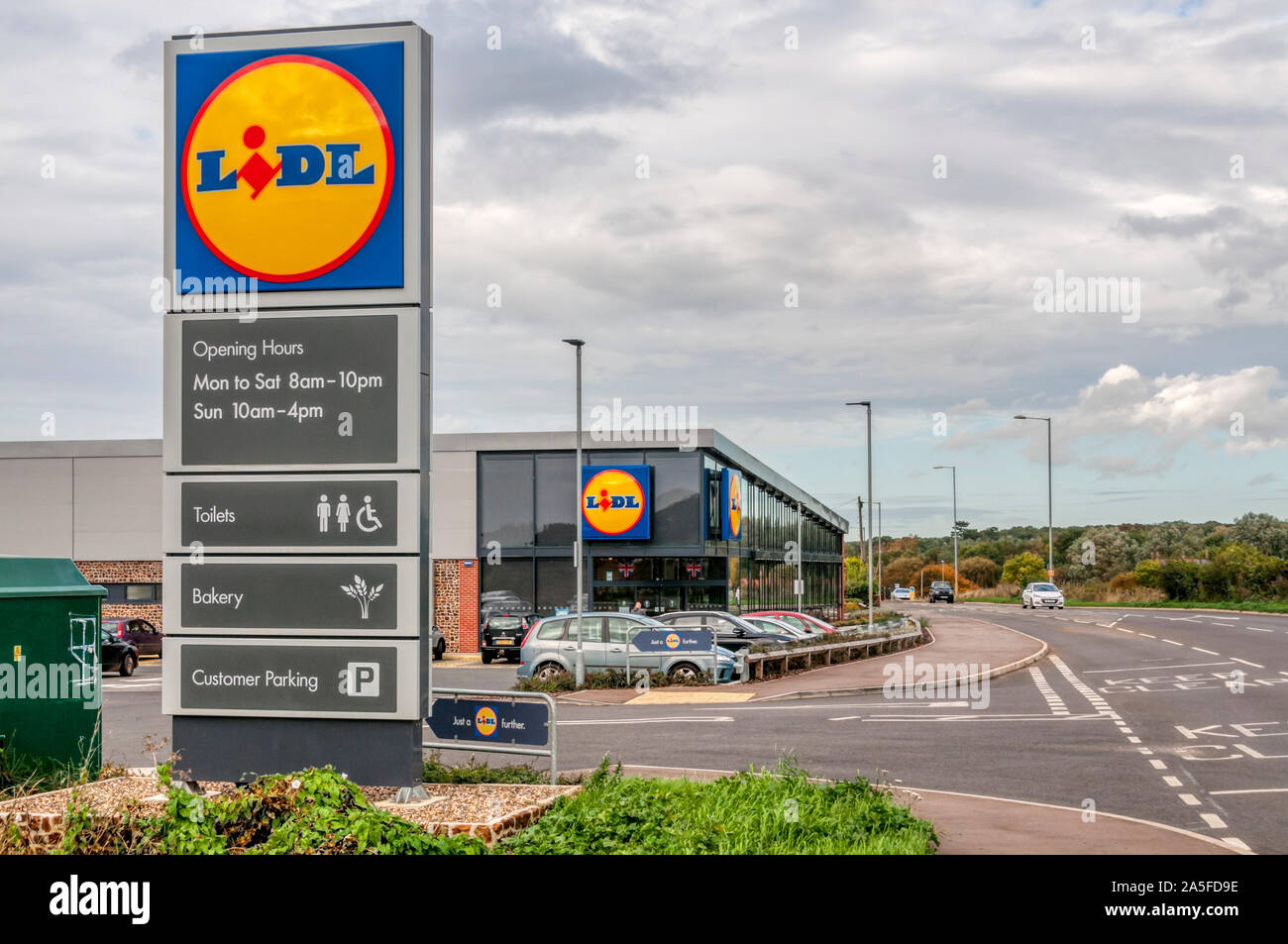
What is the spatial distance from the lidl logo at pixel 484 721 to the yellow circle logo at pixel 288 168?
3732 millimetres

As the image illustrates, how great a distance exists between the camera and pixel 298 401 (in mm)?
9102

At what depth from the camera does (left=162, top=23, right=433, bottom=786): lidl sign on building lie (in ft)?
29.1

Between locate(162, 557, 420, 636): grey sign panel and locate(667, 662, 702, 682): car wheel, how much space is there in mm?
16504

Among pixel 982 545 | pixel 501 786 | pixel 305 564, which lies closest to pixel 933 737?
pixel 501 786

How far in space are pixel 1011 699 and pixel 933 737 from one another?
5701mm

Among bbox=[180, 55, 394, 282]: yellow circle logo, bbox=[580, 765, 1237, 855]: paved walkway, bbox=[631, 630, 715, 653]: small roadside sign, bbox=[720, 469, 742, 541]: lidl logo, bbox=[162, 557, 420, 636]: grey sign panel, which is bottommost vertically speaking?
bbox=[580, 765, 1237, 855]: paved walkway

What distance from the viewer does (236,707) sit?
9.05 meters

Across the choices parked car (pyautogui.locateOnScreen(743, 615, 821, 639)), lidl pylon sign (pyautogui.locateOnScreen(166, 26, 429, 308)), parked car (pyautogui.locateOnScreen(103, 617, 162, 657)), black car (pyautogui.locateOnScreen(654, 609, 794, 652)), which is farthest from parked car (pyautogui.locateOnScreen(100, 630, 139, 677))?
lidl pylon sign (pyautogui.locateOnScreen(166, 26, 429, 308))

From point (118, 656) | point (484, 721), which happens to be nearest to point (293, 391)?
point (484, 721)

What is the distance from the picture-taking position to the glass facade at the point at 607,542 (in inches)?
1576

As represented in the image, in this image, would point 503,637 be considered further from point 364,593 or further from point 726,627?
point 364,593

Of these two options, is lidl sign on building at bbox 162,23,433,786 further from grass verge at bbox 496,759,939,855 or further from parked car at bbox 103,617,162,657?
parked car at bbox 103,617,162,657

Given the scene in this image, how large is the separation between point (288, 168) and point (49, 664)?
Result: 15.4 ft
